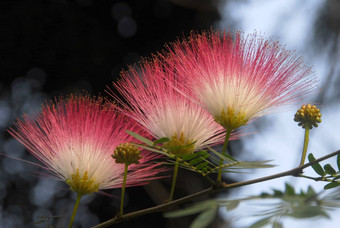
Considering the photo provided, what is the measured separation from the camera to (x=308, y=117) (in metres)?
1.30

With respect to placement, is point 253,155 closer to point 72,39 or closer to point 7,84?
point 72,39

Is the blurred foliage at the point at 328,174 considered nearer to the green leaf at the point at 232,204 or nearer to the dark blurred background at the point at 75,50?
the green leaf at the point at 232,204

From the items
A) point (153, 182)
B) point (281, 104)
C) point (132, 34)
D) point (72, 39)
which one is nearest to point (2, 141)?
point (72, 39)

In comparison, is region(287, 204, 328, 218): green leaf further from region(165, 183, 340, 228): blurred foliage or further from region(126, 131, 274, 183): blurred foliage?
region(126, 131, 274, 183): blurred foliage

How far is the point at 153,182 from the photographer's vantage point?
7.22 feet

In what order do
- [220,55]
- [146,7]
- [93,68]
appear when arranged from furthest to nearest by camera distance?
[146,7], [93,68], [220,55]

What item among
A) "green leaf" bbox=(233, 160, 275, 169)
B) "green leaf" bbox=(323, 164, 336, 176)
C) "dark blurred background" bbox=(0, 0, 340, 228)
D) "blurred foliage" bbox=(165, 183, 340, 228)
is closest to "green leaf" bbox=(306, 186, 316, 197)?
"blurred foliage" bbox=(165, 183, 340, 228)

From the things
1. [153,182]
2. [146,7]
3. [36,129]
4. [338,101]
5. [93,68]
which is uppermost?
[146,7]

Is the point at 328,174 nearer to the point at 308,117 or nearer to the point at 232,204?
the point at 308,117

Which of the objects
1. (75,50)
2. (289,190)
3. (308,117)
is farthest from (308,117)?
(75,50)

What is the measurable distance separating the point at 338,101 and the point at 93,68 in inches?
74.1

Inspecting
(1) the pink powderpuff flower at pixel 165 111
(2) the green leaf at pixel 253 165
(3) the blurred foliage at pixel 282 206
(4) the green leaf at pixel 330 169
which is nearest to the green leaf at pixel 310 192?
(3) the blurred foliage at pixel 282 206

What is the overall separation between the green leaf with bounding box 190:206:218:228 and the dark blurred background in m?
2.43

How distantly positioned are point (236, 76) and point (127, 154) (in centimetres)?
36
